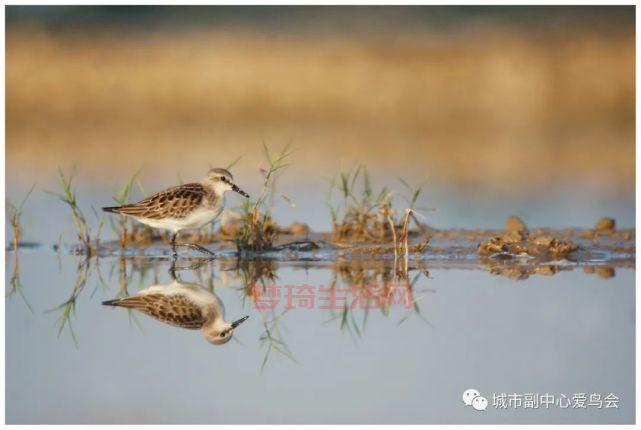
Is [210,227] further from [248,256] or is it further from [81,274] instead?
[81,274]

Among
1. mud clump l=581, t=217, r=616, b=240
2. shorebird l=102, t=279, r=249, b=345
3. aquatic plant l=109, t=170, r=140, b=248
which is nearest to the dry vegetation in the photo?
mud clump l=581, t=217, r=616, b=240

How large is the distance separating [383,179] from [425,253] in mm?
3074

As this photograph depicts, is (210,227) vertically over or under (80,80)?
under

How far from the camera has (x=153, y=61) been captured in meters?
16.4

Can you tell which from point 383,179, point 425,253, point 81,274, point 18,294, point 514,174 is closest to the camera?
point 18,294

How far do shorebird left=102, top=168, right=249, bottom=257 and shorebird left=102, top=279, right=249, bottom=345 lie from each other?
1.64 meters

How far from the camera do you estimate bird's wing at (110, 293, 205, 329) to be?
800 cm

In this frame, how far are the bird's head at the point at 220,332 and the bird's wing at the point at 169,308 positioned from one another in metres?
0.13

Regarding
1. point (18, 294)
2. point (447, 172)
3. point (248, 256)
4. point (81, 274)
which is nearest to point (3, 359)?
point (18, 294)

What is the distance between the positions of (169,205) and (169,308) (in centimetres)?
255

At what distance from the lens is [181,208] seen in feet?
34.8

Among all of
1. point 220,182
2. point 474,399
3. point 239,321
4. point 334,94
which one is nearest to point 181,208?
point 220,182

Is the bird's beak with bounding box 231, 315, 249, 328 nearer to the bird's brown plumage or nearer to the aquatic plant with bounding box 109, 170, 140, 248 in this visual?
the bird's brown plumage

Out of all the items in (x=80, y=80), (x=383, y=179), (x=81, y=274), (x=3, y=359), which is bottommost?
(x=3, y=359)
